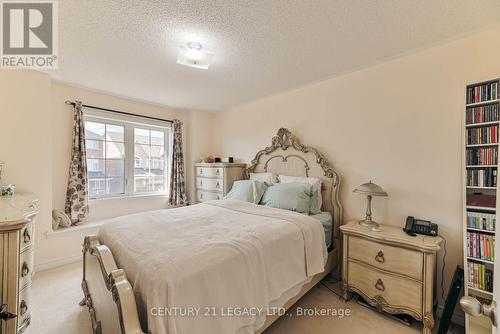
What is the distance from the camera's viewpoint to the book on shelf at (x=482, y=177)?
59.2 inches

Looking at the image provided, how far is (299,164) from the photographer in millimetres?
2924

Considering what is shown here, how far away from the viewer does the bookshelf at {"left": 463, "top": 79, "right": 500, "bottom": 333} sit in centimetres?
148

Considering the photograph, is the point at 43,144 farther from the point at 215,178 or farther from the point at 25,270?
the point at 215,178

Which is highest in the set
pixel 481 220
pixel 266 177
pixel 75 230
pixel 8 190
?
pixel 266 177

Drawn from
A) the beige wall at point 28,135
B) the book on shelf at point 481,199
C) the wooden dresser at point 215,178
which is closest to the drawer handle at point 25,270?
the beige wall at point 28,135

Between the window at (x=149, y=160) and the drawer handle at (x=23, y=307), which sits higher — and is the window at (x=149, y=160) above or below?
above

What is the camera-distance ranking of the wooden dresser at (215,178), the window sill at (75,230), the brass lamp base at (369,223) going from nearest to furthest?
1. the brass lamp base at (369,223)
2. the window sill at (75,230)
3. the wooden dresser at (215,178)

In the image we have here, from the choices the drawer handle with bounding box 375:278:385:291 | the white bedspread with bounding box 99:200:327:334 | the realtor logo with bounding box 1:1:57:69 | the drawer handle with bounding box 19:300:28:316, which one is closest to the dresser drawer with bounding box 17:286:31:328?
the drawer handle with bounding box 19:300:28:316

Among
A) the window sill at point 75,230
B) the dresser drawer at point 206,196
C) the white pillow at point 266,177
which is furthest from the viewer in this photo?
the dresser drawer at point 206,196

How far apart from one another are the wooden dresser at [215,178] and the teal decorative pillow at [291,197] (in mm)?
1002

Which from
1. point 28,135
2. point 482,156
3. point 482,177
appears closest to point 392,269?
point 482,177

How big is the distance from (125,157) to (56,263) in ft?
5.56

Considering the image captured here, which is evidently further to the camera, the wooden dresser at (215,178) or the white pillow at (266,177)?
the wooden dresser at (215,178)

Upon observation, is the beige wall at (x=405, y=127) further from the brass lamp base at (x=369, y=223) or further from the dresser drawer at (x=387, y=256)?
the dresser drawer at (x=387, y=256)
